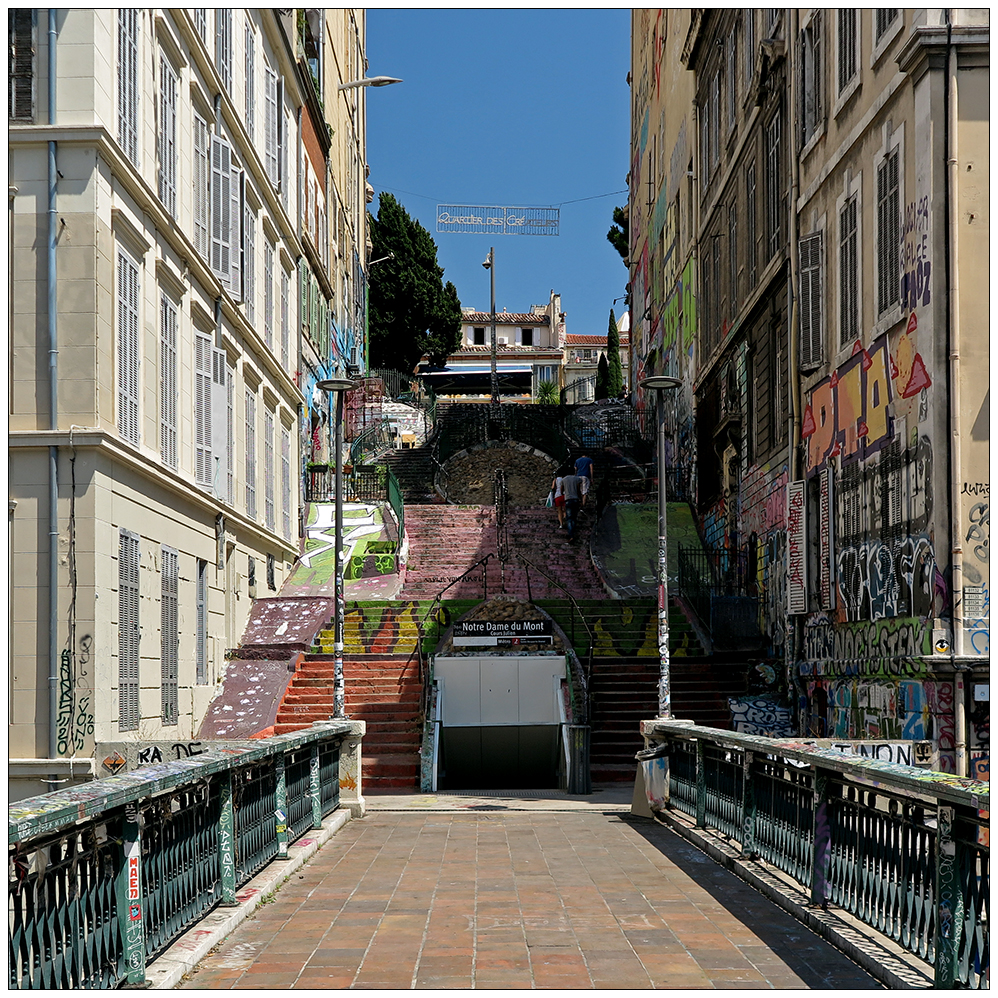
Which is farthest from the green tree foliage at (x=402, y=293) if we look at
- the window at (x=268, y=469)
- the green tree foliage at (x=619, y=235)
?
the window at (x=268, y=469)

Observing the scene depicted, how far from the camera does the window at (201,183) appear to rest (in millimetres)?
21391

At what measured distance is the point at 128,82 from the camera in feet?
56.7

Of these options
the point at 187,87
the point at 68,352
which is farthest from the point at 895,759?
→ the point at 187,87

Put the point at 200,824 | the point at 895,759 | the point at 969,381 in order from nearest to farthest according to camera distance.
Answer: the point at 200,824
the point at 895,759
the point at 969,381

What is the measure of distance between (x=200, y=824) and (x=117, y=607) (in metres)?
8.36

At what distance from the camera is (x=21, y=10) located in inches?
622

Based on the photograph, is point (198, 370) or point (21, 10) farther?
point (198, 370)

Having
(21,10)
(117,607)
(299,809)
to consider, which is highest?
(21,10)

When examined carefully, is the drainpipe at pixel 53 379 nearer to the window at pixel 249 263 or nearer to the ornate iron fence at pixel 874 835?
the ornate iron fence at pixel 874 835

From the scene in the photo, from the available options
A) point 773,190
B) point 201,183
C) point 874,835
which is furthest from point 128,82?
point 874,835

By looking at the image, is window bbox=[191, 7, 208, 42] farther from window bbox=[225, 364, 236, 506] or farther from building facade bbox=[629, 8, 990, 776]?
building facade bbox=[629, 8, 990, 776]

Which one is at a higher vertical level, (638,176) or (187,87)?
(638,176)

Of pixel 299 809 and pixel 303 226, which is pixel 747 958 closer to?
pixel 299 809

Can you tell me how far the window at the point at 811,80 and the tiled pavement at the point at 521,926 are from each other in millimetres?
11706
